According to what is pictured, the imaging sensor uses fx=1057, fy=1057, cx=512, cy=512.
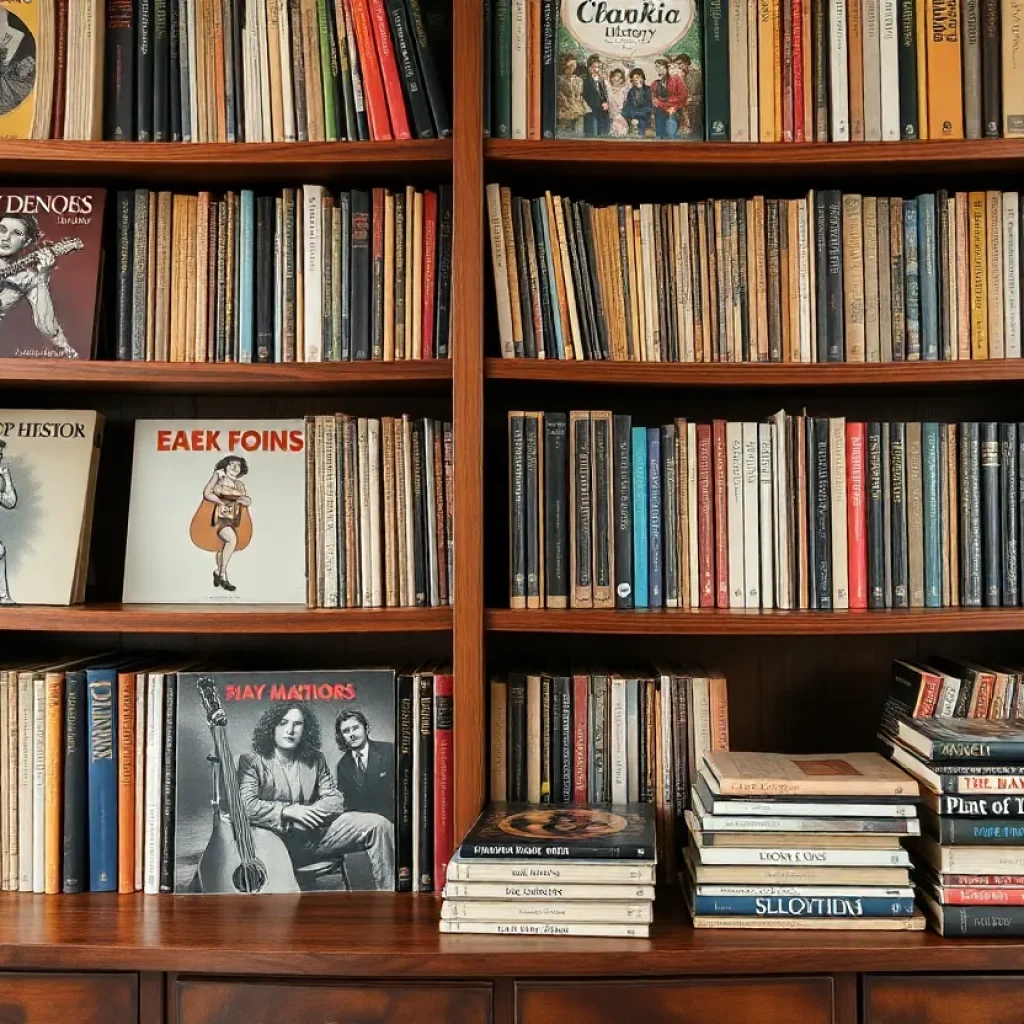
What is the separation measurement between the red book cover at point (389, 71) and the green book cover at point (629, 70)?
225 mm

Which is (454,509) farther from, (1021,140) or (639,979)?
(1021,140)

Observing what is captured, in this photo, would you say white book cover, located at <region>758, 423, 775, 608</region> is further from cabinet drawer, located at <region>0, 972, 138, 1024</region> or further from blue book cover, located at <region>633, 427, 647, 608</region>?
cabinet drawer, located at <region>0, 972, 138, 1024</region>

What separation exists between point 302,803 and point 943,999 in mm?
880

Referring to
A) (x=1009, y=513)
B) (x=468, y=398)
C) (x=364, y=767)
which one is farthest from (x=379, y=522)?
(x=1009, y=513)

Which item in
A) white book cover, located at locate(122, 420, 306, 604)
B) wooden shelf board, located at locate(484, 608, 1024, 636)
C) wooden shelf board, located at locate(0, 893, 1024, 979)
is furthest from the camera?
white book cover, located at locate(122, 420, 306, 604)

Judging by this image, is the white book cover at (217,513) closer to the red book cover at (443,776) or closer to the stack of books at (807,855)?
the red book cover at (443,776)

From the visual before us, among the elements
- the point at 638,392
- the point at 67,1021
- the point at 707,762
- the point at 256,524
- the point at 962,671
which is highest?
the point at 638,392

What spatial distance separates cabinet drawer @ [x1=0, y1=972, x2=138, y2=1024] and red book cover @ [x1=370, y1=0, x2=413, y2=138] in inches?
47.4

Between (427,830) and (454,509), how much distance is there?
18.3 inches

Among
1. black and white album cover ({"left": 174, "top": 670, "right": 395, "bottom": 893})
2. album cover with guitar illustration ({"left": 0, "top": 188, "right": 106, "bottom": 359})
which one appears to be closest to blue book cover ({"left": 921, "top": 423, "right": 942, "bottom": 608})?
black and white album cover ({"left": 174, "top": 670, "right": 395, "bottom": 893})

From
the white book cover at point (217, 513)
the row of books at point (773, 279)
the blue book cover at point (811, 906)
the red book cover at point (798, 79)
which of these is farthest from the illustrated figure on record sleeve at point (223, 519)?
the red book cover at point (798, 79)

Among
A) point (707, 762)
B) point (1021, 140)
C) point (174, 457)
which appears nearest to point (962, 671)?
point (707, 762)

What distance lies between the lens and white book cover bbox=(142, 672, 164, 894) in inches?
59.5

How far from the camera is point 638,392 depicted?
5.72 feet
